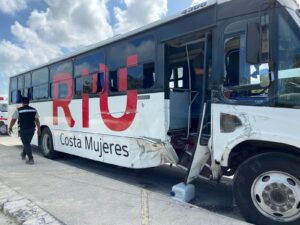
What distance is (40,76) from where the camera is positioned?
1077cm

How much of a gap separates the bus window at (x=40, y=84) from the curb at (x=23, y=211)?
5146mm

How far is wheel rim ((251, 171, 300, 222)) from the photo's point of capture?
4.09 m

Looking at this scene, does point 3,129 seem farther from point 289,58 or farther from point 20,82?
point 289,58

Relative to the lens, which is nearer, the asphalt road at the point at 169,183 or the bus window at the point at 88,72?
the asphalt road at the point at 169,183

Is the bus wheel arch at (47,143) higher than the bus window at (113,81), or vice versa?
the bus window at (113,81)

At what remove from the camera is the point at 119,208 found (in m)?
5.10

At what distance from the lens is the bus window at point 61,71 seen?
9.03m

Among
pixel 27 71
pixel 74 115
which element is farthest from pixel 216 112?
pixel 27 71

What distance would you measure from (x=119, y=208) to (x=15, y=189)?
240cm

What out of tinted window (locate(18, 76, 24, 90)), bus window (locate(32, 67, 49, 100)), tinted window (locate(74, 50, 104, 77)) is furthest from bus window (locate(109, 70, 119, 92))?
tinted window (locate(18, 76, 24, 90))

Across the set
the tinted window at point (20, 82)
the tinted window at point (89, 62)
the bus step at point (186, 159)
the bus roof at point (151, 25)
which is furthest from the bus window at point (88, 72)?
the tinted window at point (20, 82)

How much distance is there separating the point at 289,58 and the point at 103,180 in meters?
4.56

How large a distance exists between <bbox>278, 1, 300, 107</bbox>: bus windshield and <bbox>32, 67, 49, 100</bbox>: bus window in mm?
7722

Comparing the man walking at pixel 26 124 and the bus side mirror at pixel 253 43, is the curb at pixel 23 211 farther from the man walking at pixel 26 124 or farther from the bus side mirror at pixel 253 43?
the man walking at pixel 26 124
